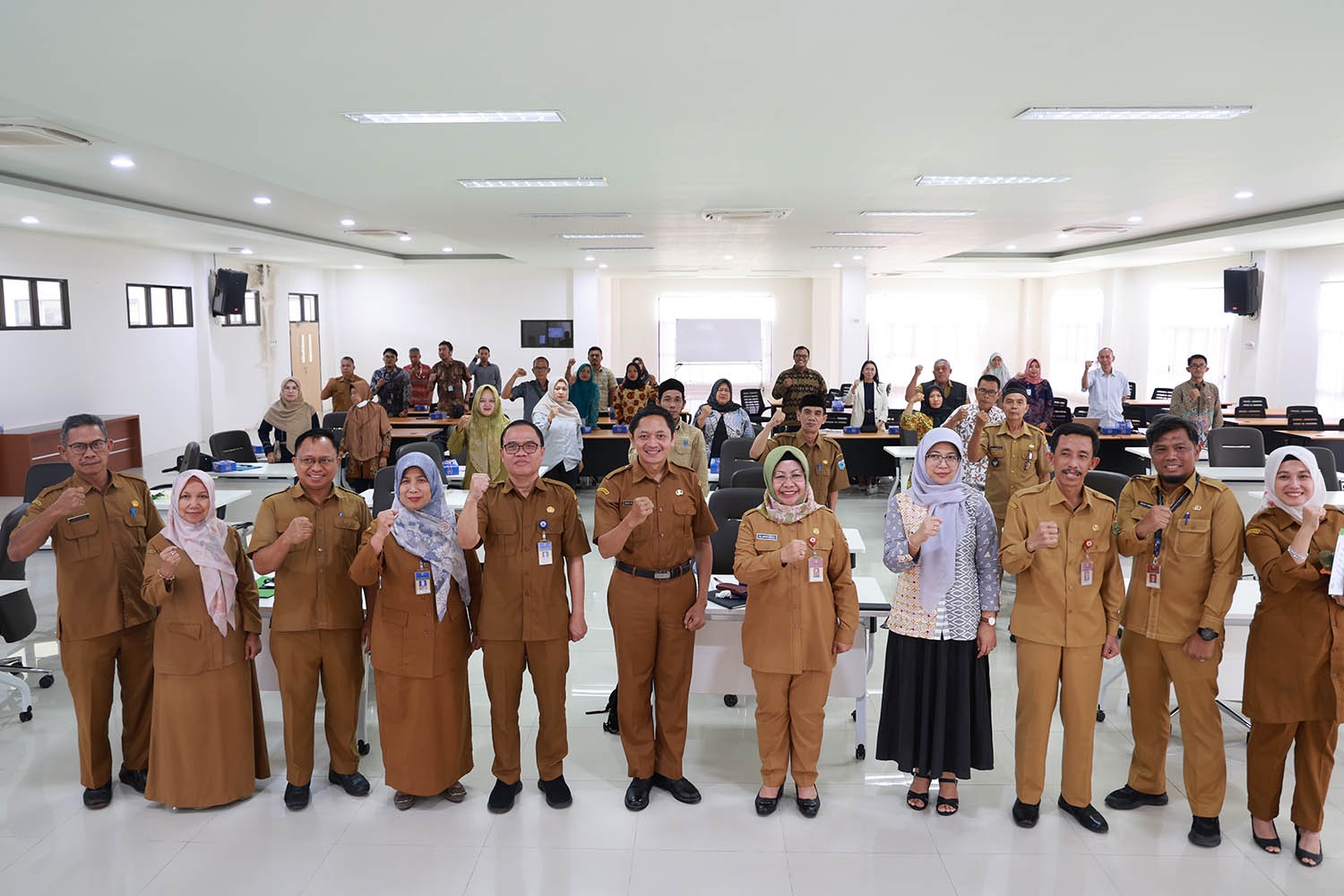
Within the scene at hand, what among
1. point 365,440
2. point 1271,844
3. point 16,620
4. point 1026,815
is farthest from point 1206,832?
point 365,440

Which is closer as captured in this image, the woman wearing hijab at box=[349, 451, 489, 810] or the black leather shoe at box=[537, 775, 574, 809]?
the woman wearing hijab at box=[349, 451, 489, 810]

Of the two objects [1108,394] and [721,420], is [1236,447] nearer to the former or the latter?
[1108,394]

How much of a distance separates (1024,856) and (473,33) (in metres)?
4.15

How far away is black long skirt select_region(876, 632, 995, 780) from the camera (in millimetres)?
4066

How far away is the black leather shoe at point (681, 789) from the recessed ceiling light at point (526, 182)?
204 inches

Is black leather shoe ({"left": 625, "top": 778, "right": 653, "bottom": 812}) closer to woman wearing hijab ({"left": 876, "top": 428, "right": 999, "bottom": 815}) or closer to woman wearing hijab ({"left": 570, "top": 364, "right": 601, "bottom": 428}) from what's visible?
woman wearing hijab ({"left": 876, "top": 428, "right": 999, "bottom": 815})

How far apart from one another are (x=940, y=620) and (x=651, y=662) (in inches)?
51.1

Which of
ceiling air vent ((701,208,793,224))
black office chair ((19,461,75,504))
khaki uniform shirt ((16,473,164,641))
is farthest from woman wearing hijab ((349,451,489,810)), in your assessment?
ceiling air vent ((701,208,793,224))

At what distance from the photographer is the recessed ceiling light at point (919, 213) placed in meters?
10.2

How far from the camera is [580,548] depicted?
4.25 metres

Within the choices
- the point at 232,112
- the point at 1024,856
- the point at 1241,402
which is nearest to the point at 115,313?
the point at 232,112

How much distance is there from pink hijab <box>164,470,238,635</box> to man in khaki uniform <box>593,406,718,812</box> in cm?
164

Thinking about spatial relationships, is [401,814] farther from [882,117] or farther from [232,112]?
[882,117]

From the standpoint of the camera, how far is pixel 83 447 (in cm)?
418
